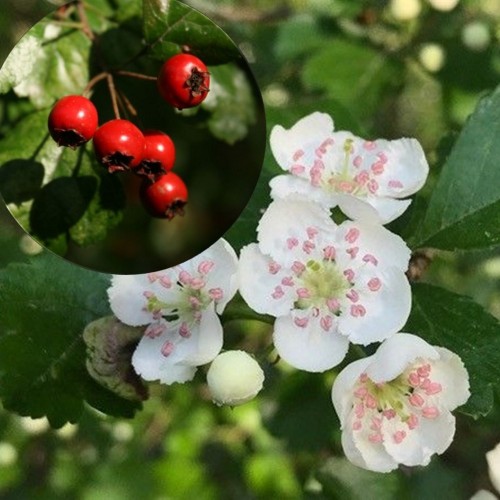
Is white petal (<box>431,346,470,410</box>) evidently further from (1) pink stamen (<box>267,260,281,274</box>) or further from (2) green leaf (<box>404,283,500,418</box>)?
(1) pink stamen (<box>267,260,281,274</box>)

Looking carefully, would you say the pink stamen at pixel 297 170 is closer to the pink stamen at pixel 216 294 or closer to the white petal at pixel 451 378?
the pink stamen at pixel 216 294

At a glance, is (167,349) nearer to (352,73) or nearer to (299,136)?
(299,136)

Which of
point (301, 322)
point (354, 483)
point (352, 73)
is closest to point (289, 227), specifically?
point (301, 322)

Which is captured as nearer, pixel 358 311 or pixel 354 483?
pixel 358 311

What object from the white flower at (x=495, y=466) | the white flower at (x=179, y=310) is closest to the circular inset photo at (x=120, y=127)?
the white flower at (x=179, y=310)

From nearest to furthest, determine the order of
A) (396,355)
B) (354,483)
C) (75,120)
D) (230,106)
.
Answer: (396,355), (75,120), (354,483), (230,106)

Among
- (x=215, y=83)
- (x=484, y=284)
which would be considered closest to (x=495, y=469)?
(x=484, y=284)
